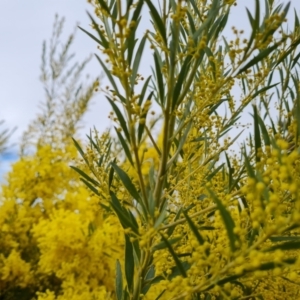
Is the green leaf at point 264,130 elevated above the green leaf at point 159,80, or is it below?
below

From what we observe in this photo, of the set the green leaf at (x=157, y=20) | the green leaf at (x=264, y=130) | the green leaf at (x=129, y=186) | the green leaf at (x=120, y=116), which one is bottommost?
the green leaf at (x=129, y=186)

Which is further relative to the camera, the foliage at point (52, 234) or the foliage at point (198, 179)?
the foliage at point (52, 234)

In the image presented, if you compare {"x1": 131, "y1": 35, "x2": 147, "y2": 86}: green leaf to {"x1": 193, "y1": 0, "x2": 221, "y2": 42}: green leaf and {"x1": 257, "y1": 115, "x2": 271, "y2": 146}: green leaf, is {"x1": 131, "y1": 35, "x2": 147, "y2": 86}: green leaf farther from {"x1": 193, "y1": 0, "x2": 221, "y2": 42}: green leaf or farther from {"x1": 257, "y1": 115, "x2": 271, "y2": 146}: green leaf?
{"x1": 257, "y1": 115, "x2": 271, "y2": 146}: green leaf

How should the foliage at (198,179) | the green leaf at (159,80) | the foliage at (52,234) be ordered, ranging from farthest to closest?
the foliage at (52,234), the green leaf at (159,80), the foliage at (198,179)

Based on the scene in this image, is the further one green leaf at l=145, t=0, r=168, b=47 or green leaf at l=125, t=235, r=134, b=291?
green leaf at l=125, t=235, r=134, b=291

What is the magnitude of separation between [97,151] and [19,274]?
1030mm

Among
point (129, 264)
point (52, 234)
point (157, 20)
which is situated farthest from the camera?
point (52, 234)

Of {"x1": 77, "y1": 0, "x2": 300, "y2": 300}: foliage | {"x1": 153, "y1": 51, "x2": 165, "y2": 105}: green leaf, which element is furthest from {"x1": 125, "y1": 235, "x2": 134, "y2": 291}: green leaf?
{"x1": 153, "y1": 51, "x2": 165, "y2": 105}: green leaf

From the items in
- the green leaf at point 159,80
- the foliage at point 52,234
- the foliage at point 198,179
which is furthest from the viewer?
the foliage at point 52,234

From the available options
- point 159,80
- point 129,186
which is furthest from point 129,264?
point 159,80

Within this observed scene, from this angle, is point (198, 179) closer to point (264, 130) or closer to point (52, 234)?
point (264, 130)

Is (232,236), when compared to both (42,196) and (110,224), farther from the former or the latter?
(42,196)

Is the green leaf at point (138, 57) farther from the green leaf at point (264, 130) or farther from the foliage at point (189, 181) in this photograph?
the green leaf at point (264, 130)

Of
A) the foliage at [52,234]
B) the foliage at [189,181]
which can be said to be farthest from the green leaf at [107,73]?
the foliage at [52,234]
